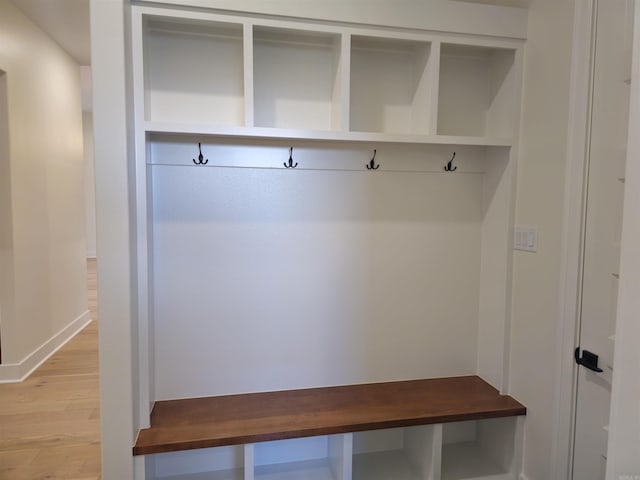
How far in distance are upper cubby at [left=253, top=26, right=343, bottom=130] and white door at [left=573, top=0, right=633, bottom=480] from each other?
3.44ft

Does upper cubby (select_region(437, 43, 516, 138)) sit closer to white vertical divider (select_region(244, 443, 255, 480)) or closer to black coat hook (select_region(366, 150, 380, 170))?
black coat hook (select_region(366, 150, 380, 170))

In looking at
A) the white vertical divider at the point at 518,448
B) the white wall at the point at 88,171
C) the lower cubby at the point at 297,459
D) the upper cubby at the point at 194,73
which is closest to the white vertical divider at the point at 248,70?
the upper cubby at the point at 194,73

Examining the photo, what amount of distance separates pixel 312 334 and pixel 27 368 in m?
2.51

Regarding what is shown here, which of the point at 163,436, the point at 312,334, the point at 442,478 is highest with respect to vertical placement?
the point at 312,334

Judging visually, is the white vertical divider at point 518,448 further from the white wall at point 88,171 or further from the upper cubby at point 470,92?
the white wall at point 88,171

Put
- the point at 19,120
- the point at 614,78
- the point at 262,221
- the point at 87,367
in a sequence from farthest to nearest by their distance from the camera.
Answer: the point at 87,367 < the point at 19,120 < the point at 262,221 < the point at 614,78

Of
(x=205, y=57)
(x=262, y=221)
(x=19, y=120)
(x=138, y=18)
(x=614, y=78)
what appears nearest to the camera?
(x=614, y=78)

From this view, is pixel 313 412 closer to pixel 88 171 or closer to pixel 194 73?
pixel 194 73

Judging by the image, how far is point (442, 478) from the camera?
6.75ft

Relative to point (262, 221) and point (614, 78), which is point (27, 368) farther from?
point (614, 78)

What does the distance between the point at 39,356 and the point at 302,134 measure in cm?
306

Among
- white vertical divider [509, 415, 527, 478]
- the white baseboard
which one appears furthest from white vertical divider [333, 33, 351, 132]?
the white baseboard

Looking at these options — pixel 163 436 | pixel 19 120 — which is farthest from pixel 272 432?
pixel 19 120

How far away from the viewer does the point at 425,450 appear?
201 cm
